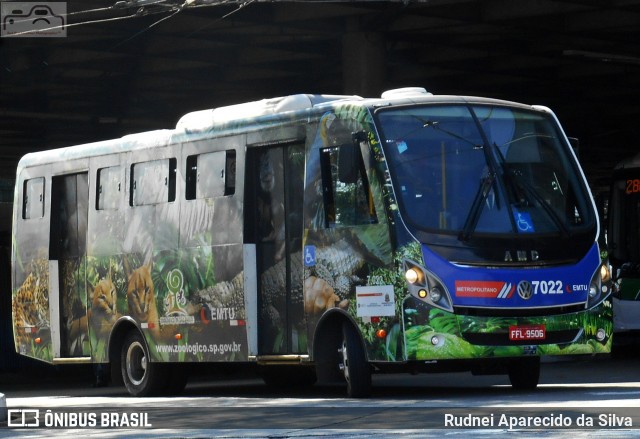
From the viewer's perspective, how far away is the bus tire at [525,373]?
1639 cm

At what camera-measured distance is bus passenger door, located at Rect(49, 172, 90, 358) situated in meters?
19.6

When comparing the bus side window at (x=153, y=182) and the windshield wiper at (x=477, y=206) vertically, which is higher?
the bus side window at (x=153, y=182)

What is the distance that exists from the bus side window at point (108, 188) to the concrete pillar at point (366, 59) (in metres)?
14.0

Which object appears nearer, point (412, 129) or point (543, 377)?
point (412, 129)

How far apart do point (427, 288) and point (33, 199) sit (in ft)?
24.9

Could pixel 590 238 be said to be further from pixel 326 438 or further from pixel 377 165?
pixel 326 438

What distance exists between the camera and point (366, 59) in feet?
108

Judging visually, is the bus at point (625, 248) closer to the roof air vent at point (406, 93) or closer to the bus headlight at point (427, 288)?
the roof air vent at point (406, 93)

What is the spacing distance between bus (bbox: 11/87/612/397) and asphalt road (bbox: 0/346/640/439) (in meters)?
0.51

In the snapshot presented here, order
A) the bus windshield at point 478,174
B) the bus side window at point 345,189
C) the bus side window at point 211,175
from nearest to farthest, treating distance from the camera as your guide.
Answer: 1. the bus windshield at point 478,174
2. the bus side window at point 345,189
3. the bus side window at point 211,175

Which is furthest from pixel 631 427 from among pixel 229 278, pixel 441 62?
pixel 441 62

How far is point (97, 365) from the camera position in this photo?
1938cm

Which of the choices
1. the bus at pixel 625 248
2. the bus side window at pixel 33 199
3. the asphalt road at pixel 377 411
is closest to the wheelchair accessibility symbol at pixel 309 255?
the asphalt road at pixel 377 411

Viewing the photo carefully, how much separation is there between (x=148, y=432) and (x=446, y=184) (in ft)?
13.7
